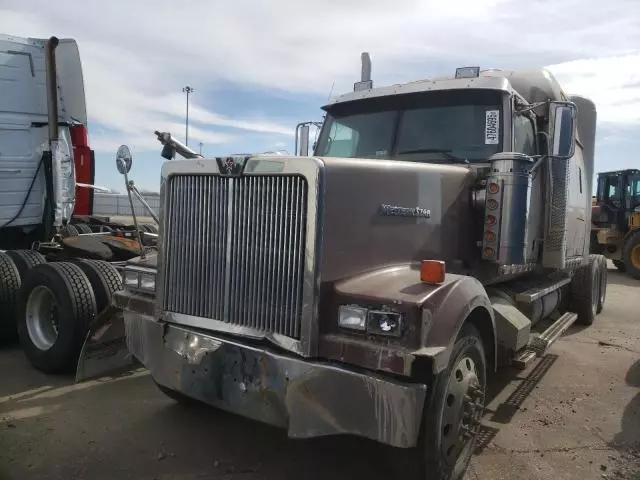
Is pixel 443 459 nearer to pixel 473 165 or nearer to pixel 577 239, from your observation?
pixel 473 165

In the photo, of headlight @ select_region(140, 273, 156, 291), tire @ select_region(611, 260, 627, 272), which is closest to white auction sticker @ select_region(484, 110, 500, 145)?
headlight @ select_region(140, 273, 156, 291)

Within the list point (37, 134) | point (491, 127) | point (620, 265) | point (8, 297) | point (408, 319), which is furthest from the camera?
point (620, 265)

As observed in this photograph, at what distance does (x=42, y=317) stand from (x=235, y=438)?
2.79m

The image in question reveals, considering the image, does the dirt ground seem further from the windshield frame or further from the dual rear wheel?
the windshield frame

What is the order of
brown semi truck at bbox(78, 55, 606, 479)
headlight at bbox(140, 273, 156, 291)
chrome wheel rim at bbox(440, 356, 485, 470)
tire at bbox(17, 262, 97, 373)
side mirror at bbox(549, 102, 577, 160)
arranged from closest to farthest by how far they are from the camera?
brown semi truck at bbox(78, 55, 606, 479) → chrome wheel rim at bbox(440, 356, 485, 470) → headlight at bbox(140, 273, 156, 291) → side mirror at bbox(549, 102, 577, 160) → tire at bbox(17, 262, 97, 373)

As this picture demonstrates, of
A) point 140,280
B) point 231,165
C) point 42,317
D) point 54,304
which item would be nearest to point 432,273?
point 231,165

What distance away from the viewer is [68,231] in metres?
7.51

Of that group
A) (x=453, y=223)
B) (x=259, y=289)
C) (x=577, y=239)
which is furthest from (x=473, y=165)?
(x=577, y=239)

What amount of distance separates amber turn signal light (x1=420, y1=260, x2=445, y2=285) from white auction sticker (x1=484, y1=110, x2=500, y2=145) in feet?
6.07

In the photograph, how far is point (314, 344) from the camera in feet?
9.75

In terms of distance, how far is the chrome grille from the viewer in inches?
121

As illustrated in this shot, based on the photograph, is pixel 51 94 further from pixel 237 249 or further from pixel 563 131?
pixel 563 131

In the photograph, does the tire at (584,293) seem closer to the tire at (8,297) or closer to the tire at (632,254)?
the tire at (8,297)

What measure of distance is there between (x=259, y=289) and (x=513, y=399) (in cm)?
297
